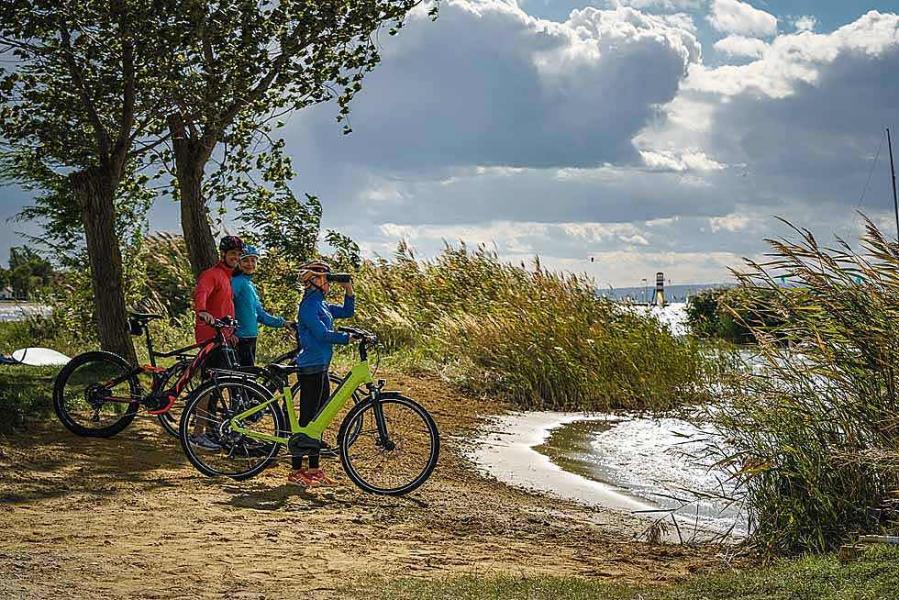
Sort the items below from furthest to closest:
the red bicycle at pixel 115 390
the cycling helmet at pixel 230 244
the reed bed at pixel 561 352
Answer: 1. the reed bed at pixel 561 352
2. the red bicycle at pixel 115 390
3. the cycling helmet at pixel 230 244

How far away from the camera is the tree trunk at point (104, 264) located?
46.6ft

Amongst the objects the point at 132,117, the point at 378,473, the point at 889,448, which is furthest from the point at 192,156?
the point at 889,448

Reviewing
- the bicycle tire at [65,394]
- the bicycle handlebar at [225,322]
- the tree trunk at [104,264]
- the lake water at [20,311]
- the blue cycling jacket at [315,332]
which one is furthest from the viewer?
the lake water at [20,311]

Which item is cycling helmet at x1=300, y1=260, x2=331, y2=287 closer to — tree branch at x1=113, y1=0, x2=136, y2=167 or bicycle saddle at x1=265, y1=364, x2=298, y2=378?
bicycle saddle at x1=265, y1=364, x2=298, y2=378

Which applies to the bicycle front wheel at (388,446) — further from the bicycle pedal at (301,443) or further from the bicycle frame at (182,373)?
the bicycle frame at (182,373)

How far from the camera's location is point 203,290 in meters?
10.9

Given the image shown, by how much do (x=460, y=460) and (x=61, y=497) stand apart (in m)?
4.74

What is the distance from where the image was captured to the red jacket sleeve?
10828mm

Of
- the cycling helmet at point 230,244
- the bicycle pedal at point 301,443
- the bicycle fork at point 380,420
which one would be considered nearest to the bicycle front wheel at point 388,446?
the bicycle fork at point 380,420

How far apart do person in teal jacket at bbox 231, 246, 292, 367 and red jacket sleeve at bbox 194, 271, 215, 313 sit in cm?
36

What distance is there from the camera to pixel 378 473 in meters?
10.2

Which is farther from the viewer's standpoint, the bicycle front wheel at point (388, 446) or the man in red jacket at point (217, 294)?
the man in red jacket at point (217, 294)

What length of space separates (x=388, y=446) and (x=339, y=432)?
1.43 ft

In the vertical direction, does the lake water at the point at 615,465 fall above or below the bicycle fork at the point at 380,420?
below
